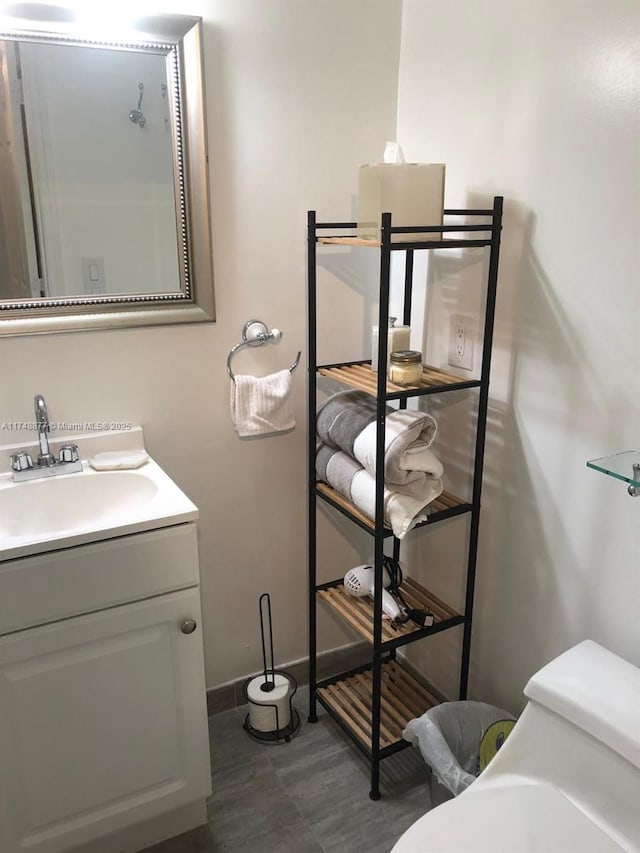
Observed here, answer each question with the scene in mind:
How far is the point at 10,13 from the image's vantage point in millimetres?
1398

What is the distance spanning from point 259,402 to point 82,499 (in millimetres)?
503

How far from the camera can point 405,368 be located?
1.53 meters

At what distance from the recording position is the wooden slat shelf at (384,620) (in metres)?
1.72

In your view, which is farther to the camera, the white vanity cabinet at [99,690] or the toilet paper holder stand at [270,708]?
the toilet paper holder stand at [270,708]

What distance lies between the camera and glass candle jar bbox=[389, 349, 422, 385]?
1527 millimetres

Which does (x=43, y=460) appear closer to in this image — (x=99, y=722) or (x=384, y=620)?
(x=99, y=722)

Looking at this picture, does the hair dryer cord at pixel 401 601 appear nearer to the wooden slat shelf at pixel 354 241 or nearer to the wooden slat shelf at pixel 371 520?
the wooden slat shelf at pixel 371 520

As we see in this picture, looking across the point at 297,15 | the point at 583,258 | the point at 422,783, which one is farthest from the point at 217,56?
the point at 422,783

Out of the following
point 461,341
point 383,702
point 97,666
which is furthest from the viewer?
point 383,702

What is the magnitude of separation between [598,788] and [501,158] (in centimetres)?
129

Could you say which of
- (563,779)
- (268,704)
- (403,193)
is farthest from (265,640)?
(403,193)

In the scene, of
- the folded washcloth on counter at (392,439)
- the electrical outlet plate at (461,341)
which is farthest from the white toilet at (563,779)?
the electrical outlet plate at (461,341)

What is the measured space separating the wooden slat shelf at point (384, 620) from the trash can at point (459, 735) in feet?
0.66

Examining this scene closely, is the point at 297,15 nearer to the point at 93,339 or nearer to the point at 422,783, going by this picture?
the point at 93,339
